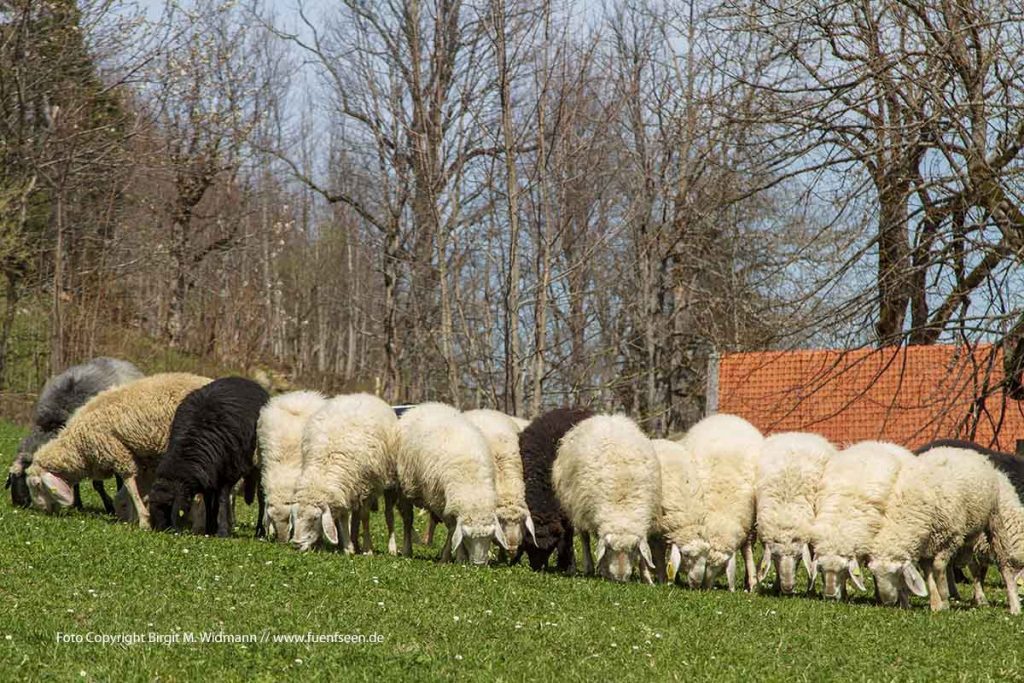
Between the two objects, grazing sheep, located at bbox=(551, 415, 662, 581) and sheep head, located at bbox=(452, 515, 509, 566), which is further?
sheep head, located at bbox=(452, 515, 509, 566)

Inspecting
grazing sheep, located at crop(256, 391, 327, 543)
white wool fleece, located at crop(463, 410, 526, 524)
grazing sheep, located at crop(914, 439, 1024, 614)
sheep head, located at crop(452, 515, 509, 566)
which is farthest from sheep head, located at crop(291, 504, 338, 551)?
grazing sheep, located at crop(914, 439, 1024, 614)

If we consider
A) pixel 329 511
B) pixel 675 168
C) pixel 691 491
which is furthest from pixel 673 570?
pixel 675 168

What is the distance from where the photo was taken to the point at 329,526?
39.4ft

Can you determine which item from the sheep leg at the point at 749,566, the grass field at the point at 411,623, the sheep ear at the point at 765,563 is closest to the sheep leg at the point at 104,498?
the grass field at the point at 411,623

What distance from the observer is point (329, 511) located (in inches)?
477

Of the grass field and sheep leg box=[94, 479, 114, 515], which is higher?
sheep leg box=[94, 479, 114, 515]

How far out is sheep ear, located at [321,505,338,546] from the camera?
1193 centimetres

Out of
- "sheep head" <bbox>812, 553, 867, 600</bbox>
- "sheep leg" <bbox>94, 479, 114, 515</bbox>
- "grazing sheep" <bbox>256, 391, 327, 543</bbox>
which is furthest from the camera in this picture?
"sheep leg" <bbox>94, 479, 114, 515</bbox>

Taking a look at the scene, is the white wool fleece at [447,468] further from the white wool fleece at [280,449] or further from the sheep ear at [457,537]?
the white wool fleece at [280,449]

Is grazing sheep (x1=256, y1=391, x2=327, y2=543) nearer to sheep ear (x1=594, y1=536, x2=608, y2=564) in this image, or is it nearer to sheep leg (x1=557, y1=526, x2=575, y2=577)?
sheep leg (x1=557, y1=526, x2=575, y2=577)

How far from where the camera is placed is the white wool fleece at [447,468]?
1193 cm

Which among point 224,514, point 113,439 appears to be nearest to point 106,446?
point 113,439

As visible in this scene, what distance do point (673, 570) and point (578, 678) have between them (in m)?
5.01

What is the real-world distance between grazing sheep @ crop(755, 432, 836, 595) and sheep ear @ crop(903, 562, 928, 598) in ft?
3.15
